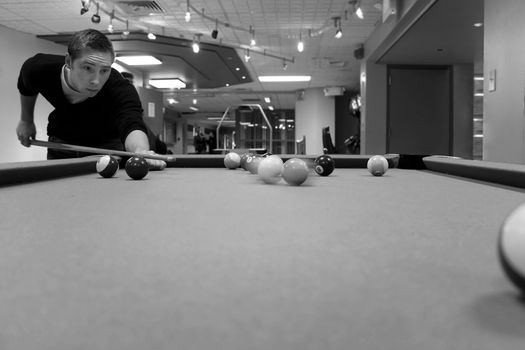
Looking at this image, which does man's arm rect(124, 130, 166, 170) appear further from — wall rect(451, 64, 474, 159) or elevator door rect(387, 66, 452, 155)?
wall rect(451, 64, 474, 159)

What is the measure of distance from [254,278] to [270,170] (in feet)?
4.81

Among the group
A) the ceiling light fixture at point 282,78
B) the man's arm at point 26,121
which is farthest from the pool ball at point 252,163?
the ceiling light fixture at point 282,78

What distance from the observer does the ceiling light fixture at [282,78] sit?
11625 mm

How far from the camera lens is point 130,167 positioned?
2.14 m

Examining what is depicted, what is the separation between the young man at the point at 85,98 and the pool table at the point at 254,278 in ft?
5.54

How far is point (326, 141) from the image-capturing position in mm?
8789

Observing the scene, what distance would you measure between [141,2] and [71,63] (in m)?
3.20

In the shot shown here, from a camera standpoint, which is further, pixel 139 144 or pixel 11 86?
pixel 11 86

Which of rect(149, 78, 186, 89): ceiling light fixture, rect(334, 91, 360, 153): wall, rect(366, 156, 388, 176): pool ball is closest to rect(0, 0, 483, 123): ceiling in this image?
rect(149, 78, 186, 89): ceiling light fixture

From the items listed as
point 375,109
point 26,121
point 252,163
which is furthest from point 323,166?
point 375,109

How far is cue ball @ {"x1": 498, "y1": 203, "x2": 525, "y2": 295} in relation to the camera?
1.70 ft

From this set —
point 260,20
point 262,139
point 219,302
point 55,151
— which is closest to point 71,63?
point 55,151

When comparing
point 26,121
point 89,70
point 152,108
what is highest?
point 152,108

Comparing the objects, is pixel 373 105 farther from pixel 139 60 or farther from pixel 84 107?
pixel 84 107
